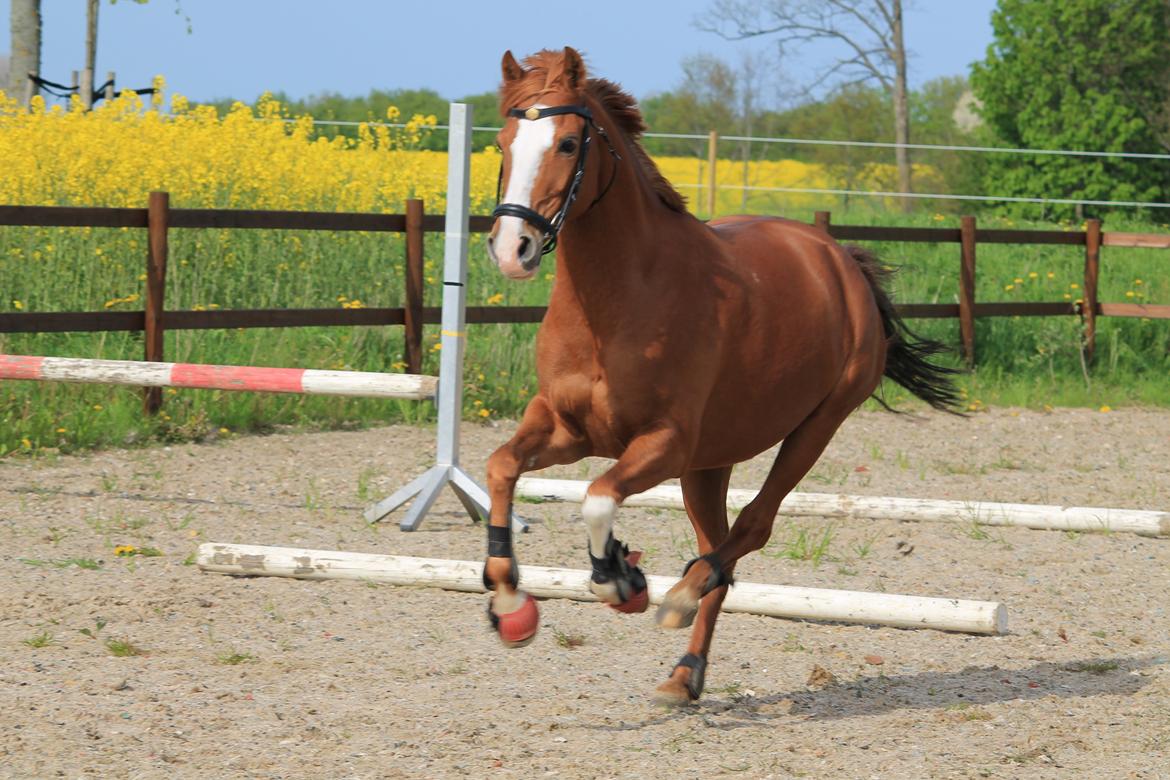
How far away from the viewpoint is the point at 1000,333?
45.1 feet

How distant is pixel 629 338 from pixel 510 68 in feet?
2.77

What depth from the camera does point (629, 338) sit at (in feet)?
12.6

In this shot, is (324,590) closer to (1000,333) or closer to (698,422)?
(698,422)

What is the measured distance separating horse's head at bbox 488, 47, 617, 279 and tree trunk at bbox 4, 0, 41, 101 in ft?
43.4

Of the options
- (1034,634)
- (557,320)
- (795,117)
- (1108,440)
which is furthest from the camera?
(795,117)

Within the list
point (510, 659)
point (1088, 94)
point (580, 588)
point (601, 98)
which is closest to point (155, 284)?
point (580, 588)

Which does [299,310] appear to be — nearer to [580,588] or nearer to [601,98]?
[580,588]

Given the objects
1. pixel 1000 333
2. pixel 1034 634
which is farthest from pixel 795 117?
pixel 1034 634

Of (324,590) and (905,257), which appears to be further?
(905,257)

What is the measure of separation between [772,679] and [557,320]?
63.8 inches

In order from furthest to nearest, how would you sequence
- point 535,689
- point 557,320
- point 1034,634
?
point 1034,634
point 535,689
point 557,320

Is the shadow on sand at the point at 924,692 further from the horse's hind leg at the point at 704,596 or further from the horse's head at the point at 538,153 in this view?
the horse's head at the point at 538,153

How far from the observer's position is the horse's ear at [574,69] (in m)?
3.71

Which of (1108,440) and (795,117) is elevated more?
(795,117)
